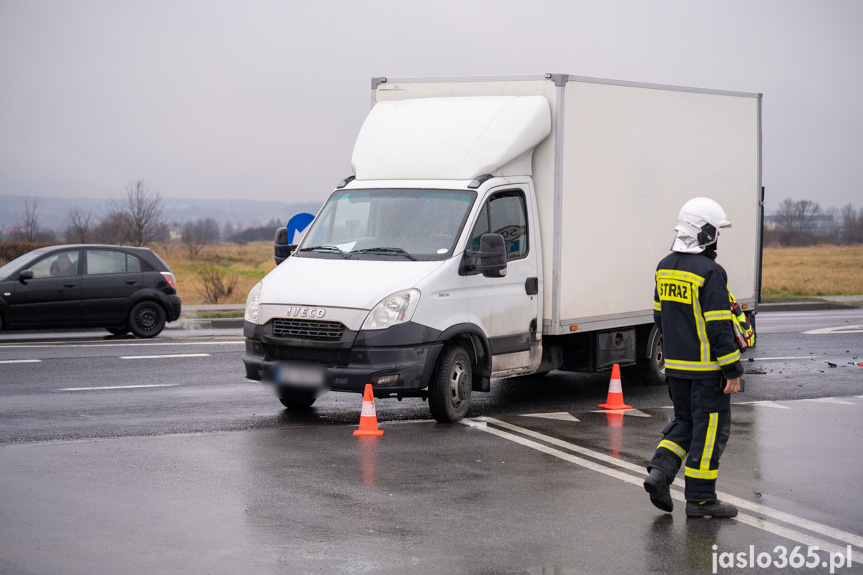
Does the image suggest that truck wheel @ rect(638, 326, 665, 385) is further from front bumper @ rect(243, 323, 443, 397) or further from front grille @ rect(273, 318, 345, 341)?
front grille @ rect(273, 318, 345, 341)

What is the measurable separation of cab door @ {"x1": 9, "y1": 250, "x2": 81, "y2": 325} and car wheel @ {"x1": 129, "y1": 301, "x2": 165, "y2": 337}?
3.18 feet

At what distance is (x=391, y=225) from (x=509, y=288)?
1313 mm

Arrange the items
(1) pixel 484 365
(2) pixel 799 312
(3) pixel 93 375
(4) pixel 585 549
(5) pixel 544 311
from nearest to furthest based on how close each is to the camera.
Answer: (4) pixel 585 549
(1) pixel 484 365
(5) pixel 544 311
(3) pixel 93 375
(2) pixel 799 312

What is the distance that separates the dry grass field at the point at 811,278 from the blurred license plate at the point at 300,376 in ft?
68.4

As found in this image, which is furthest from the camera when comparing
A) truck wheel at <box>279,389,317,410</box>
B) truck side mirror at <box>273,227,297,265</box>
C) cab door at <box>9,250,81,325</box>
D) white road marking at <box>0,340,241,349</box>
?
cab door at <box>9,250,81,325</box>

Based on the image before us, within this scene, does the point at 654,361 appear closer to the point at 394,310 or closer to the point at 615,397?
the point at 615,397

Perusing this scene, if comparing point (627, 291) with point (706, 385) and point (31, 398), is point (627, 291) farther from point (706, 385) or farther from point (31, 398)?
point (31, 398)

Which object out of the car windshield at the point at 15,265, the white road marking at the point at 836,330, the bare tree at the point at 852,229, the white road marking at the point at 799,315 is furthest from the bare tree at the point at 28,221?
the bare tree at the point at 852,229

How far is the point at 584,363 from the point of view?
38.5ft

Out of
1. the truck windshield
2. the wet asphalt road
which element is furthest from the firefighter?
the truck windshield

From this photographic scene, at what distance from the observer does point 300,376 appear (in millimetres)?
9516

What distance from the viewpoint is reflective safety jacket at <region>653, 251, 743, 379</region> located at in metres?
6.43

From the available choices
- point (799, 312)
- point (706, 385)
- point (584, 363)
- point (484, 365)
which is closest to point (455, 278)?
point (484, 365)

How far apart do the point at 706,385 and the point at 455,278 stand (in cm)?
355
